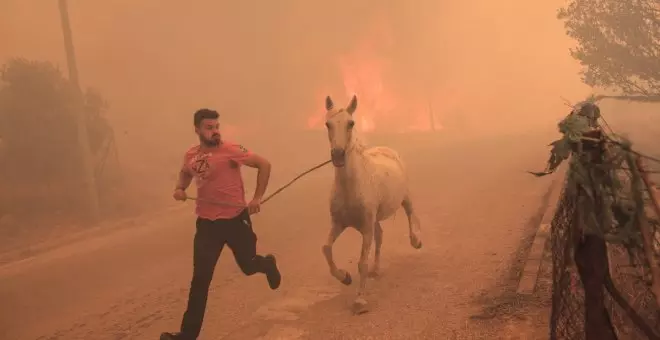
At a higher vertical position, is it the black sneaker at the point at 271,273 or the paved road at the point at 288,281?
the black sneaker at the point at 271,273

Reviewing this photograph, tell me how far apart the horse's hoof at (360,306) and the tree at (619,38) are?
1404 centimetres

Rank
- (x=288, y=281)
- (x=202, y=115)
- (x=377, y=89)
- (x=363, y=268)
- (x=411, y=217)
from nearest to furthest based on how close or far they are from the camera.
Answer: (x=202, y=115)
(x=363, y=268)
(x=288, y=281)
(x=411, y=217)
(x=377, y=89)

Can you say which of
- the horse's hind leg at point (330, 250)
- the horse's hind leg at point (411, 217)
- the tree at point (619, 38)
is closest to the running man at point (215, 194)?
the horse's hind leg at point (330, 250)

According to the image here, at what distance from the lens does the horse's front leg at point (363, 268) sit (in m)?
6.02

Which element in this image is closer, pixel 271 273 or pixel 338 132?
pixel 271 273

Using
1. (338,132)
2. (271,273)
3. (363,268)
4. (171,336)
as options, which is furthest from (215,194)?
(363,268)

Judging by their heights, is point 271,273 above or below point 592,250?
below

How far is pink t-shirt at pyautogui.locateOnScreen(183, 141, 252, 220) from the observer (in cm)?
525

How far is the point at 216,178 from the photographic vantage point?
Result: 5273 mm

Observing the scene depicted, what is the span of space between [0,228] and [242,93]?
2766 cm

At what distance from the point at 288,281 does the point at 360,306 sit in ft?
5.70

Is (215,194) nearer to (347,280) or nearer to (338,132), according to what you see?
(338,132)

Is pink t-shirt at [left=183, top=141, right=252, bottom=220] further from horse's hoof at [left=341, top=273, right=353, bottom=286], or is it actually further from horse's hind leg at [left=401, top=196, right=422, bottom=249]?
horse's hind leg at [left=401, top=196, right=422, bottom=249]

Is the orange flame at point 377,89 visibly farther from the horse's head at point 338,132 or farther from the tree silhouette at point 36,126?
the horse's head at point 338,132
